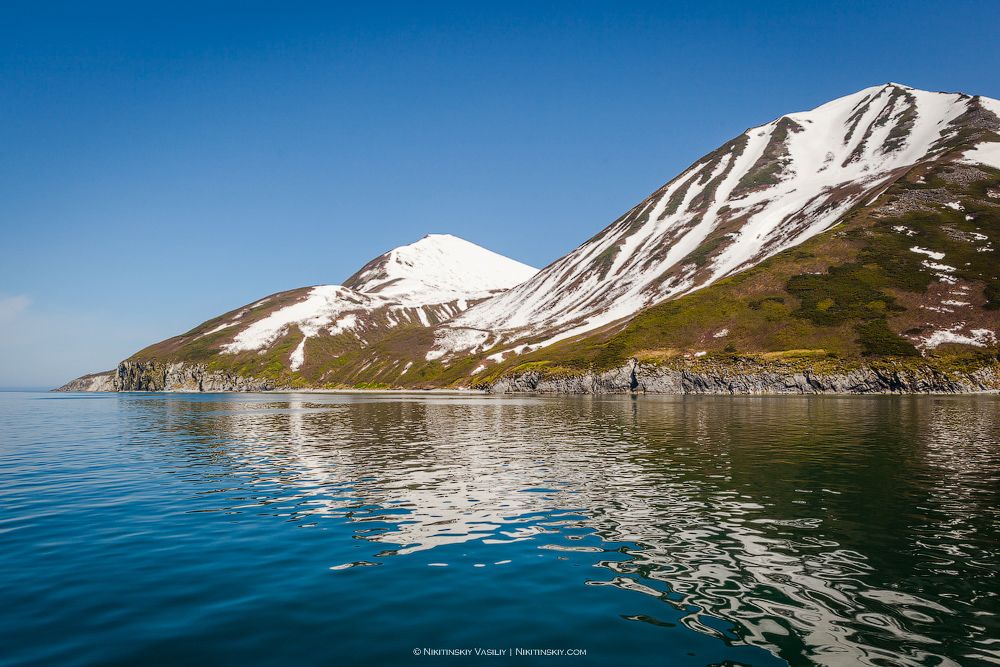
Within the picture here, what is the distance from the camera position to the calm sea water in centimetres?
1322

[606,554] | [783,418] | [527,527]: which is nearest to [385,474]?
[527,527]

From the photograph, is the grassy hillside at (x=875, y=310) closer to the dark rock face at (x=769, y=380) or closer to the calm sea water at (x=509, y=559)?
the dark rock face at (x=769, y=380)

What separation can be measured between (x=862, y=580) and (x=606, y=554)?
7399 millimetres

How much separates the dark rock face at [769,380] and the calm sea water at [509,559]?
124744mm

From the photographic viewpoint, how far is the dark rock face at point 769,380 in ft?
467

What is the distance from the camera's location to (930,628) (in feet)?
45.3

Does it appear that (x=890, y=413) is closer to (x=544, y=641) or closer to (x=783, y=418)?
(x=783, y=418)

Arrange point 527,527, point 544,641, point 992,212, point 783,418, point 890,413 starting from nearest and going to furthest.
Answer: point 544,641 < point 527,527 < point 783,418 < point 890,413 < point 992,212

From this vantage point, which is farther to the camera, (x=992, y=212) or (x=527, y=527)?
(x=992, y=212)

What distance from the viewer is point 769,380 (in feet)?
536

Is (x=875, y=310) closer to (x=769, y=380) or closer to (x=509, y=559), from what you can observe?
(x=769, y=380)

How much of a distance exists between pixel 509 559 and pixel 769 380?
16118 cm

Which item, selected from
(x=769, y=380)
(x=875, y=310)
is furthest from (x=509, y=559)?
(x=875, y=310)

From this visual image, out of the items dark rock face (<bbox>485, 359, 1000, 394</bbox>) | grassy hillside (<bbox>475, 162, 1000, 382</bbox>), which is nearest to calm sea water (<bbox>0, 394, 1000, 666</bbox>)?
dark rock face (<bbox>485, 359, 1000, 394</bbox>)
